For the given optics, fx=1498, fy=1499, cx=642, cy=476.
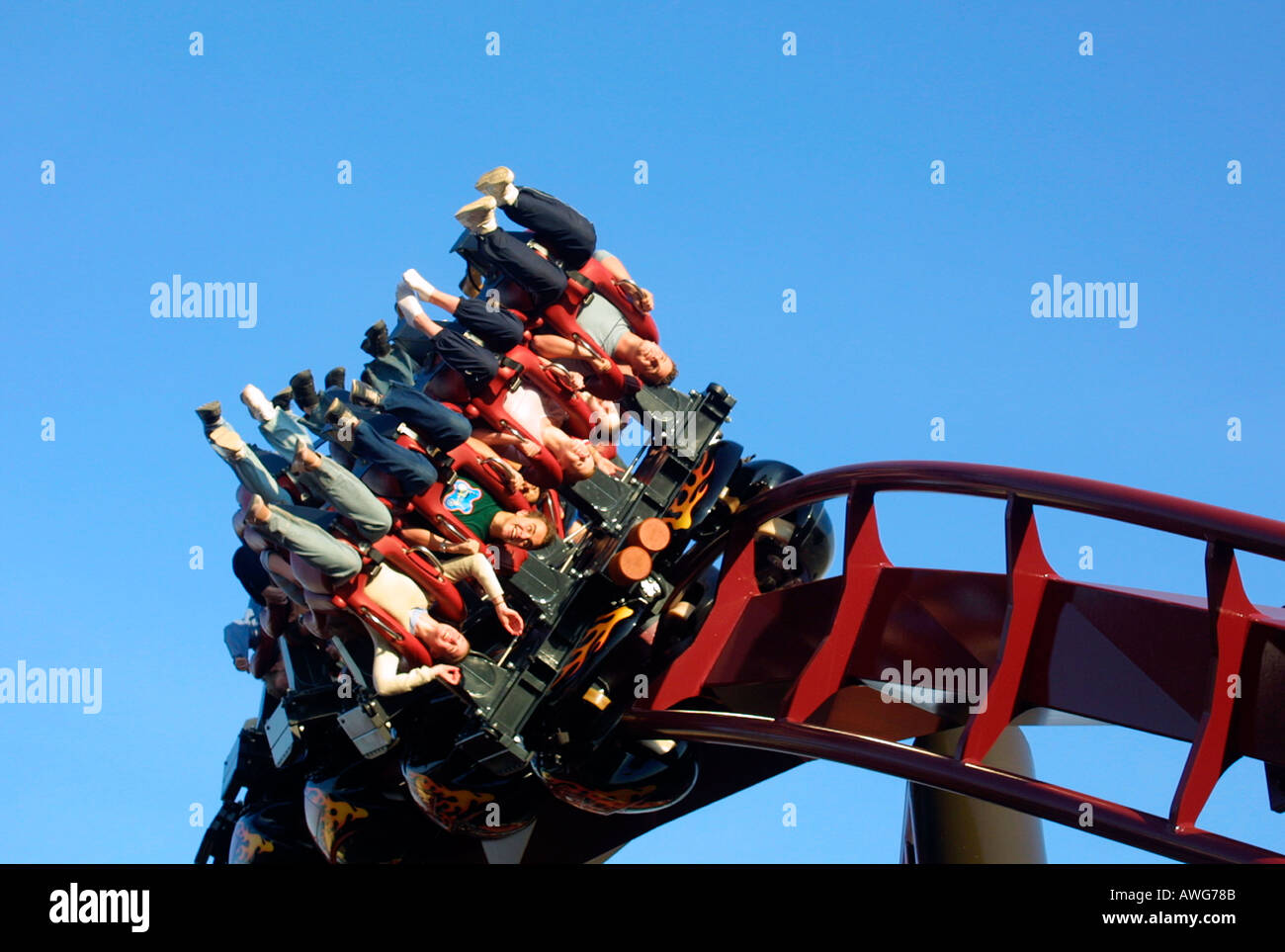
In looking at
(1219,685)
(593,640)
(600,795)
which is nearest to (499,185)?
(593,640)

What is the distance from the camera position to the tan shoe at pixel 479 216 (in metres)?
9.30

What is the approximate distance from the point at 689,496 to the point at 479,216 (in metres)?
2.20

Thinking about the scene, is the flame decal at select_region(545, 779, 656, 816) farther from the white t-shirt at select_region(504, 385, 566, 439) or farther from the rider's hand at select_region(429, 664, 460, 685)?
the white t-shirt at select_region(504, 385, 566, 439)

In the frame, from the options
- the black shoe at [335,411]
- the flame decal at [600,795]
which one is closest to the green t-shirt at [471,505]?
the black shoe at [335,411]

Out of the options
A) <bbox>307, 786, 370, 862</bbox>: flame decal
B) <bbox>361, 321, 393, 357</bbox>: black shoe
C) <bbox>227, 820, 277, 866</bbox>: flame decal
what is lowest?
<bbox>227, 820, 277, 866</bbox>: flame decal

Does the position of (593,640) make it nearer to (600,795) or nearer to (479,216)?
(600,795)

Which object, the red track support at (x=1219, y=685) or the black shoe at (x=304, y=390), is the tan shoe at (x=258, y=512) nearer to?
the black shoe at (x=304, y=390)

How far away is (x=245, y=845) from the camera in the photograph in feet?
40.9

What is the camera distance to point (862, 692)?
30.2 ft

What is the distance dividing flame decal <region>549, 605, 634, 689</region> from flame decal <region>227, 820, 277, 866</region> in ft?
14.2

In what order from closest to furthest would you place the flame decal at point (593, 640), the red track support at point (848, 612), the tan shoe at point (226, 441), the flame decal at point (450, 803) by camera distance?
the tan shoe at point (226, 441), the red track support at point (848, 612), the flame decal at point (593, 640), the flame decal at point (450, 803)

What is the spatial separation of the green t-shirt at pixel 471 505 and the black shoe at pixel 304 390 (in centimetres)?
248

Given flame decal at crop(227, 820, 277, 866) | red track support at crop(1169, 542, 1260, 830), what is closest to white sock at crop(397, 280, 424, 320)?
flame decal at crop(227, 820, 277, 866)

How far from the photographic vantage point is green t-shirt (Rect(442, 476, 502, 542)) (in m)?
9.31
